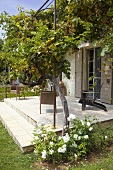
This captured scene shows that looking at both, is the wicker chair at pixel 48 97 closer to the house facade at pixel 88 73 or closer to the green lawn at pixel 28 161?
the green lawn at pixel 28 161

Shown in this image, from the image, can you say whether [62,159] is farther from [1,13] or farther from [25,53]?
[1,13]

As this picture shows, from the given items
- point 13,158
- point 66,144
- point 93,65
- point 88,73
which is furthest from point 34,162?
point 88,73

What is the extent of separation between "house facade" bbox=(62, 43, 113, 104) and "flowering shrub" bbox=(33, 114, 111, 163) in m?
4.55

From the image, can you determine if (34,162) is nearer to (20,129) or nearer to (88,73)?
(20,129)

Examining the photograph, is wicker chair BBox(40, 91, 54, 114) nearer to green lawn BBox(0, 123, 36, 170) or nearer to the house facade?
green lawn BBox(0, 123, 36, 170)

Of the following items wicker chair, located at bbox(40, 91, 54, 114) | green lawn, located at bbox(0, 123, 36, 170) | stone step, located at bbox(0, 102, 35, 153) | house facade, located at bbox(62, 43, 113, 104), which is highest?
house facade, located at bbox(62, 43, 113, 104)

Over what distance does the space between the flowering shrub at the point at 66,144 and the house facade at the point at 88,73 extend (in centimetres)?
455

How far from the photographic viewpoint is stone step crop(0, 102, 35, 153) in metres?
4.04

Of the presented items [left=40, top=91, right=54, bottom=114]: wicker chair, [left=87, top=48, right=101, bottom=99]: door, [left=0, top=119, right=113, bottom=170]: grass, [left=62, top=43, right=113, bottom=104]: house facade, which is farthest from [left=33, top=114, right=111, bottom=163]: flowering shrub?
[left=87, top=48, right=101, bottom=99]: door

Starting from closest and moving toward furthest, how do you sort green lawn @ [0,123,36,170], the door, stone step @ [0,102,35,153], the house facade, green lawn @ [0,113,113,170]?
green lawn @ [0,113,113,170], green lawn @ [0,123,36,170], stone step @ [0,102,35,153], the house facade, the door

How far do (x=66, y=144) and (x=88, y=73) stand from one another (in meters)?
6.67

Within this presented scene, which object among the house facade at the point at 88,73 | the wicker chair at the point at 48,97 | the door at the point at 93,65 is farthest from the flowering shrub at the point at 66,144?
the door at the point at 93,65

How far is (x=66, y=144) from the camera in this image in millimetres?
3609

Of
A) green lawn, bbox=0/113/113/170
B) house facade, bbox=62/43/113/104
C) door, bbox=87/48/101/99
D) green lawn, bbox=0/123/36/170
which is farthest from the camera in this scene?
door, bbox=87/48/101/99
